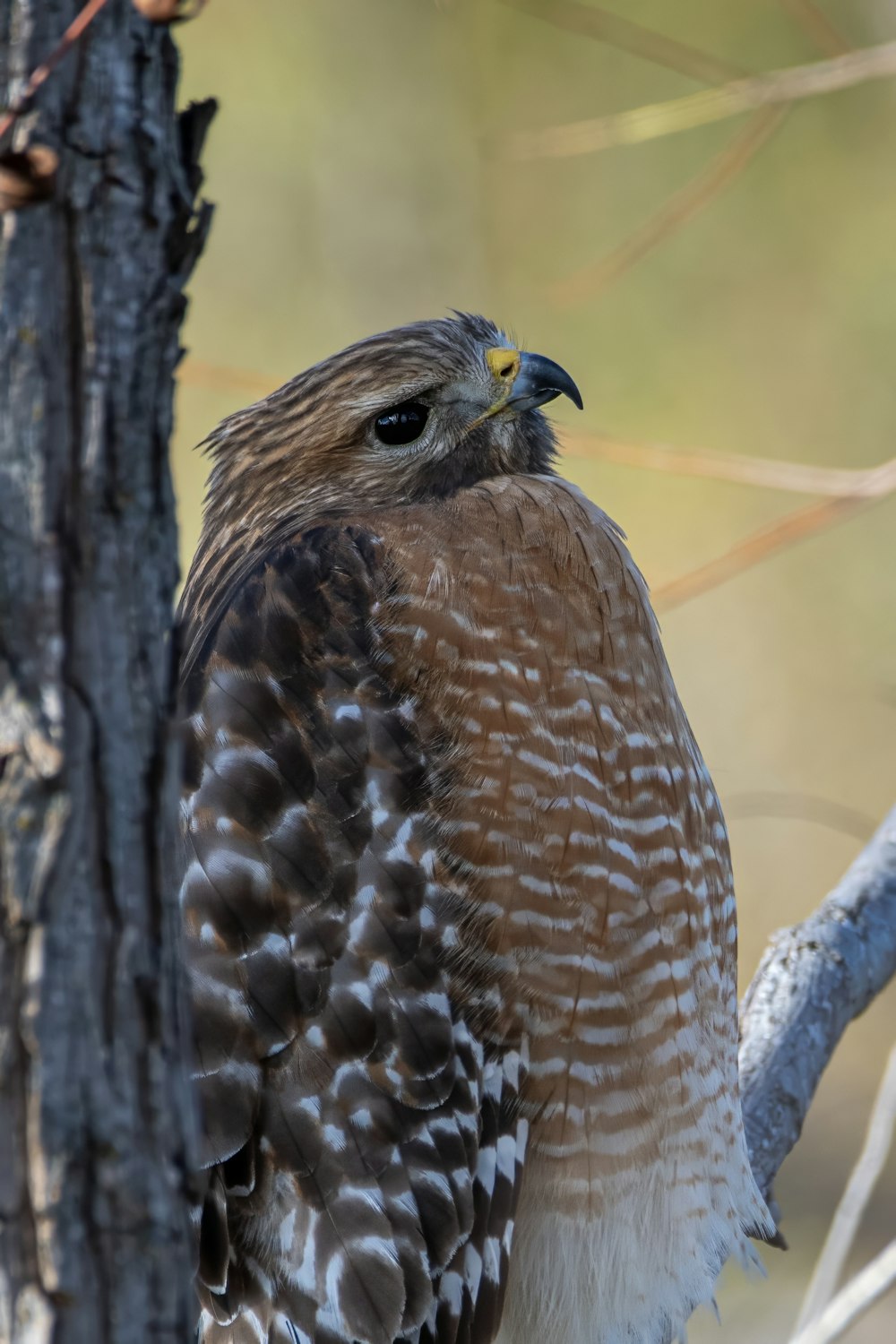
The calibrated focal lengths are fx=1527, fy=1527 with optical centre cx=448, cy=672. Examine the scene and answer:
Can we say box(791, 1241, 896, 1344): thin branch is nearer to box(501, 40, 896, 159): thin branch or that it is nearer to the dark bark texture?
the dark bark texture

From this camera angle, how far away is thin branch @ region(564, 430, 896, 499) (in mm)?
2490

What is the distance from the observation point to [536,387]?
9.71ft

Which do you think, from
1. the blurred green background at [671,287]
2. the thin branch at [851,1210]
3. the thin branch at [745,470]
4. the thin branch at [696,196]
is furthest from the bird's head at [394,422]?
the blurred green background at [671,287]

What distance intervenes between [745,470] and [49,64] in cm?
202

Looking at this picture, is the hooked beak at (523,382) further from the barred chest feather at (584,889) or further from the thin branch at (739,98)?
the thin branch at (739,98)

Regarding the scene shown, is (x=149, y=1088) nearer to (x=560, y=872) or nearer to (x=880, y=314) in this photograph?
(x=560, y=872)

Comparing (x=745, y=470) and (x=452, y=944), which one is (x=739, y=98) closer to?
(x=745, y=470)

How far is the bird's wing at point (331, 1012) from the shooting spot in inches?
88.7

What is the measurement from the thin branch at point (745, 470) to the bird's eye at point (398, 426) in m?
0.35

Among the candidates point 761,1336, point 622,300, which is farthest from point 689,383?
point 761,1336

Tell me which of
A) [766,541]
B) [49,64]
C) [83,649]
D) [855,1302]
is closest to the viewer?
[49,64]

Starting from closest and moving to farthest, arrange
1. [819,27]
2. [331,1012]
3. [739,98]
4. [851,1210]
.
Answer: [331,1012]
[851,1210]
[739,98]
[819,27]

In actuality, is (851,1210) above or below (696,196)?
below

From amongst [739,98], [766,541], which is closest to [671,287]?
[739,98]
